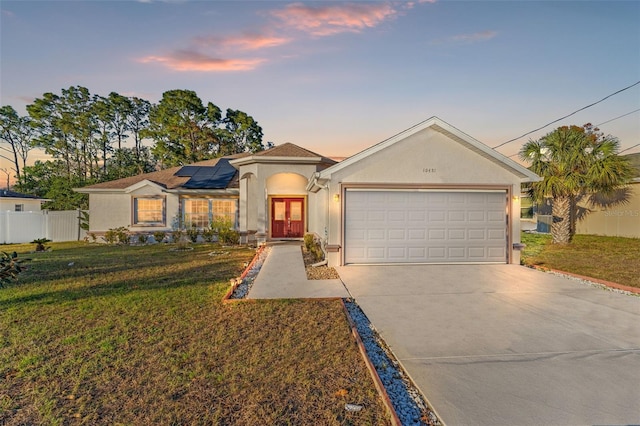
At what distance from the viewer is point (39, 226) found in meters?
20.1

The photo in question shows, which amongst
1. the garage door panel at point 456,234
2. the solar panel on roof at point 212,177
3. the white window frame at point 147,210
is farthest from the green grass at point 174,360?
the solar panel on roof at point 212,177

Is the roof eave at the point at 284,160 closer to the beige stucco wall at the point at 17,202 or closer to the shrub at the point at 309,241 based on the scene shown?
the shrub at the point at 309,241

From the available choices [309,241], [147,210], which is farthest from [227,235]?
[147,210]

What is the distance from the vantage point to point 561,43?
46.7 ft

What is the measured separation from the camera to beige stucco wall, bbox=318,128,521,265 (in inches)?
431

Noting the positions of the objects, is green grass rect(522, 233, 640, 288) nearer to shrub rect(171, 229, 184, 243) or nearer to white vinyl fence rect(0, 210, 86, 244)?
shrub rect(171, 229, 184, 243)

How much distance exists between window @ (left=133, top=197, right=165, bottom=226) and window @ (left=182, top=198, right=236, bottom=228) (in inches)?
49.5

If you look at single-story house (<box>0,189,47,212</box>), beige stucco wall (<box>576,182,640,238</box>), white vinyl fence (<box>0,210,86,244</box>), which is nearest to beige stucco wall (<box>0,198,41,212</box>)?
single-story house (<box>0,189,47,212</box>)

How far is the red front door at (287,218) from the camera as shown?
17156mm

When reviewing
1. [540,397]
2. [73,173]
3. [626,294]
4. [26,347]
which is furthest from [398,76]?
[73,173]

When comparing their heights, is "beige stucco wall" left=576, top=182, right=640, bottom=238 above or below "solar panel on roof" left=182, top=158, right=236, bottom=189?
below

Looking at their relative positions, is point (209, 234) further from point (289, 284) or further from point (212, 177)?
point (289, 284)

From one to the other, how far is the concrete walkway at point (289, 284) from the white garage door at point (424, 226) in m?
2.02

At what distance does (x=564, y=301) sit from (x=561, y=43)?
41.1 feet
